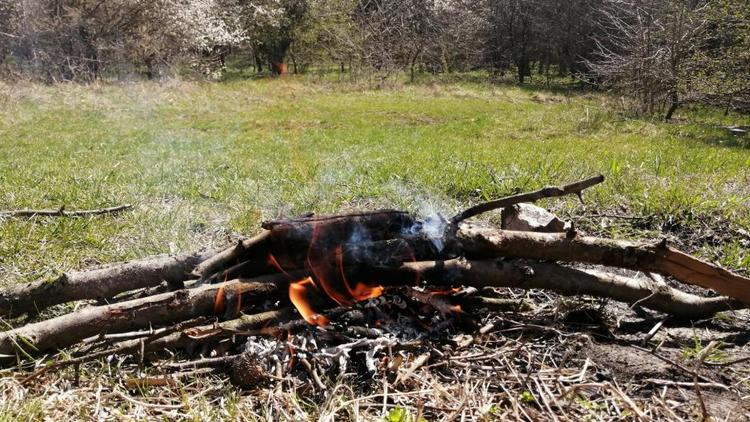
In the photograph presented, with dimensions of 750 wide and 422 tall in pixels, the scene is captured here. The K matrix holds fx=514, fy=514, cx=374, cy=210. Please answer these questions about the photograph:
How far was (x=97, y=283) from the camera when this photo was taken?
109 inches

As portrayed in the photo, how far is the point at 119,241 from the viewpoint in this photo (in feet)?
14.0

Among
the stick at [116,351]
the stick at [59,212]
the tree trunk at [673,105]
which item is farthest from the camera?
the tree trunk at [673,105]

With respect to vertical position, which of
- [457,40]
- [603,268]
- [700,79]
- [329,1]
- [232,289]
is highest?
[329,1]

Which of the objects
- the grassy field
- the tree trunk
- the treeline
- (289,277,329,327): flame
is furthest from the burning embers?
the tree trunk

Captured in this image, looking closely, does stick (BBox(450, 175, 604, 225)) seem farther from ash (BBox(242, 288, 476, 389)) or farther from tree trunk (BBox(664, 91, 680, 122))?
tree trunk (BBox(664, 91, 680, 122))

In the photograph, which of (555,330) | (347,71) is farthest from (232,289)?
(347,71)

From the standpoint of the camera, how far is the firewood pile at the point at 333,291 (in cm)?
244

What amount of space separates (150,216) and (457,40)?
3223 cm

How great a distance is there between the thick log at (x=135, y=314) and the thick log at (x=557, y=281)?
0.71 meters

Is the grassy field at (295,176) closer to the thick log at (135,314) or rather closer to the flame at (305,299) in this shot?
the thick log at (135,314)

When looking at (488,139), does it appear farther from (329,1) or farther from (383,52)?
(329,1)

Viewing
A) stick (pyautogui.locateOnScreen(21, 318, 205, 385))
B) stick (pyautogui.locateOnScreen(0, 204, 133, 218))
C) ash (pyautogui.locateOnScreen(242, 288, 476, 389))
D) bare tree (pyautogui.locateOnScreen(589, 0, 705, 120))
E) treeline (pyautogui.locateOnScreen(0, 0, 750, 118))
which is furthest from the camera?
treeline (pyautogui.locateOnScreen(0, 0, 750, 118))

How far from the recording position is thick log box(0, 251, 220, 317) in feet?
8.86

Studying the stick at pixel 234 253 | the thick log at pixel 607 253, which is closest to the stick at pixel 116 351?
the stick at pixel 234 253
